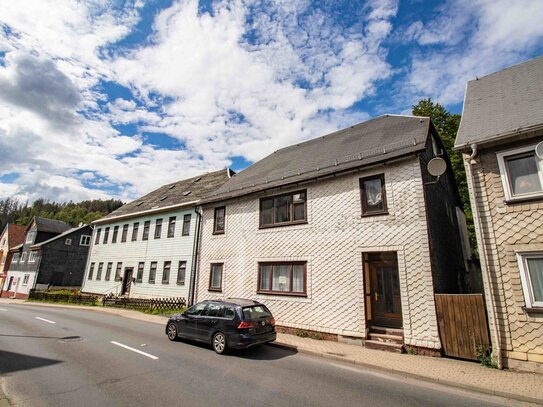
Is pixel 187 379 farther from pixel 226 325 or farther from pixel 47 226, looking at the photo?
pixel 47 226

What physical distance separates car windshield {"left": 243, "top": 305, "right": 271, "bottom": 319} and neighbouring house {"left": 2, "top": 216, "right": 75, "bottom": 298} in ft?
124

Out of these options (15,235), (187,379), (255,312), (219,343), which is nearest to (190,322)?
(219,343)

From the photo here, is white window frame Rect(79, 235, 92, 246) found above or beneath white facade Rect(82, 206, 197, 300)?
above

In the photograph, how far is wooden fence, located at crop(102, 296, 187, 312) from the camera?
720 inches

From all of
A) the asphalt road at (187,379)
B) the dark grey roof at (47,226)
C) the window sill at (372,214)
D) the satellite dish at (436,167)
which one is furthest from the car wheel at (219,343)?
the dark grey roof at (47,226)

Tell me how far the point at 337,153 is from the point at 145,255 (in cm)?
1720

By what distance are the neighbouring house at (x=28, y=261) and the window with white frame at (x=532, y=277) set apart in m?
44.7

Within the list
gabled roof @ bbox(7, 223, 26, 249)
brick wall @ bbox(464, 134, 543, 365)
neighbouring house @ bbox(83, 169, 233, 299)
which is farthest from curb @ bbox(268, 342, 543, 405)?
gabled roof @ bbox(7, 223, 26, 249)

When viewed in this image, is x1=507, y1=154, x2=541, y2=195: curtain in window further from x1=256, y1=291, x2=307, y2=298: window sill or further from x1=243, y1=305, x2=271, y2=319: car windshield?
x1=243, y1=305, x2=271, y2=319: car windshield

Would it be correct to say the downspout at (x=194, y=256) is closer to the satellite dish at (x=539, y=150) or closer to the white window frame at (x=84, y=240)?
the satellite dish at (x=539, y=150)

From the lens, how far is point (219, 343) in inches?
343

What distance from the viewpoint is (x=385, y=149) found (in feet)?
35.6

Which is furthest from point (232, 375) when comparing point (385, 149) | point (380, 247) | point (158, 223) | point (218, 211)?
point (158, 223)

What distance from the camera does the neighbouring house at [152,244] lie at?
19500 mm
